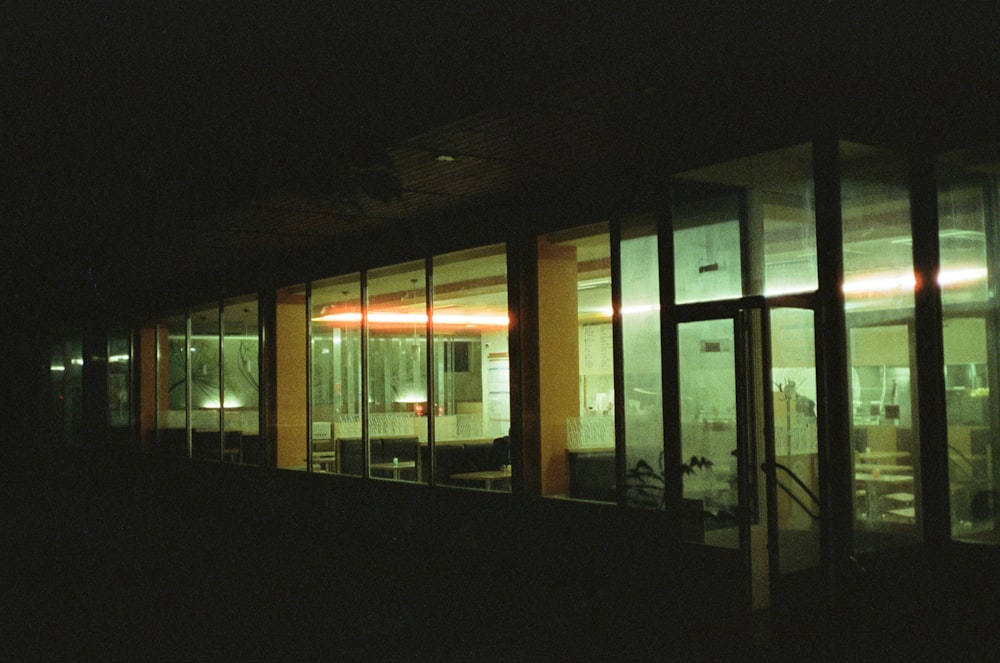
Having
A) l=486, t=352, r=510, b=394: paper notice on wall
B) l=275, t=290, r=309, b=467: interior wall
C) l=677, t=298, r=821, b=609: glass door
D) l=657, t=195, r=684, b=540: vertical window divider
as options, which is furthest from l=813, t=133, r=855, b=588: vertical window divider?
l=275, t=290, r=309, b=467: interior wall

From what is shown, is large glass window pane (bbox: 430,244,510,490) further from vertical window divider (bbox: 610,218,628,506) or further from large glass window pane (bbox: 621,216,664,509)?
large glass window pane (bbox: 621,216,664,509)

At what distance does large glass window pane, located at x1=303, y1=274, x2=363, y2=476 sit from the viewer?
584 inches

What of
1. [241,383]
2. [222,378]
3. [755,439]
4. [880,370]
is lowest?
[755,439]

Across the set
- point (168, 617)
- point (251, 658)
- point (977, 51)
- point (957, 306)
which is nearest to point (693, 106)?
point (977, 51)

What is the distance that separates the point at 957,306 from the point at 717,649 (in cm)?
329

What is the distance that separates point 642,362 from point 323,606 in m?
3.73

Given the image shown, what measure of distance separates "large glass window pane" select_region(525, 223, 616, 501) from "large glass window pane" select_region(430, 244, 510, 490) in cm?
66

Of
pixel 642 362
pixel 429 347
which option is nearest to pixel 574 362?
pixel 642 362

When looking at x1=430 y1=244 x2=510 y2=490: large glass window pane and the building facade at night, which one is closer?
the building facade at night

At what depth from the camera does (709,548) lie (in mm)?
8891

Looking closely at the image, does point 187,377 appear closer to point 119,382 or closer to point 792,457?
point 119,382

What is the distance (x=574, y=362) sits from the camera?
441 inches

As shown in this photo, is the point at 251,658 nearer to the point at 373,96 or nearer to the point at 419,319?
the point at 373,96

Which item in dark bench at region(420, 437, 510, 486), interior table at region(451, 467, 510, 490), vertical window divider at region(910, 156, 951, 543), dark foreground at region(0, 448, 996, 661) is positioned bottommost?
dark foreground at region(0, 448, 996, 661)
